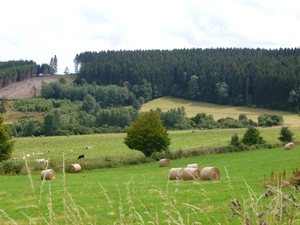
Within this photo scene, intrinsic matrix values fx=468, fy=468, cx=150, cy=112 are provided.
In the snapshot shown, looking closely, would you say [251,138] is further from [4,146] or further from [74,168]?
[4,146]

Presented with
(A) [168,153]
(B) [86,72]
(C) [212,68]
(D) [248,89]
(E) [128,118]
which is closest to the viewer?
(A) [168,153]

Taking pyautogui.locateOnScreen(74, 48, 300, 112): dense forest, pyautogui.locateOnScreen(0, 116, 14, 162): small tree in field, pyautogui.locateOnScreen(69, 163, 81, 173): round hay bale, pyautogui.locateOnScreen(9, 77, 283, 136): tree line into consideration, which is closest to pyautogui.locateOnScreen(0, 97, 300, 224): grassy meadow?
pyautogui.locateOnScreen(69, 163, 81, 173): round hay bale

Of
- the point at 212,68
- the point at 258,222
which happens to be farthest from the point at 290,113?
the point at 258,222

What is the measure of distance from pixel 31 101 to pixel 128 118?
1888 inches

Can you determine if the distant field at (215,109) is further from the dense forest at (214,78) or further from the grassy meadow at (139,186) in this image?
the dense forest at (214,78)

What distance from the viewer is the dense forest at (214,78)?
401ft

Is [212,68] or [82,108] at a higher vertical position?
[212,68]

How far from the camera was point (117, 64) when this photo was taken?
186m

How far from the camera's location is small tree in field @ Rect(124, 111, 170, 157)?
5206 centimetres

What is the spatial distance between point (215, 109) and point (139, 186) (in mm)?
106171

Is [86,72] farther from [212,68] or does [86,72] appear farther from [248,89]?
[248,89]

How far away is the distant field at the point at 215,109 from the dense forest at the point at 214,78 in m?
3.30

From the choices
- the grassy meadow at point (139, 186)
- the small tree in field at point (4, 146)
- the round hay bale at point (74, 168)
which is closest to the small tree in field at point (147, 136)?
the grassy meadow at point (139, 186)

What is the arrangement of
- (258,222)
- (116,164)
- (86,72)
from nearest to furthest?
(258,222)
(116,164)
(86,72)
